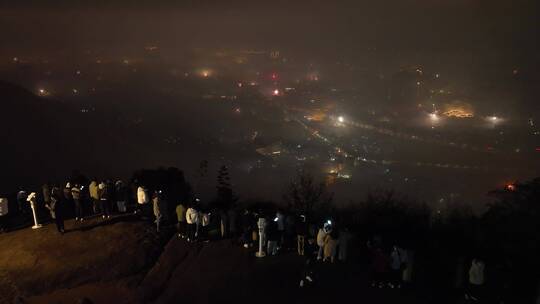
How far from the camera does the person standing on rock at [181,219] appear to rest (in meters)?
14.3

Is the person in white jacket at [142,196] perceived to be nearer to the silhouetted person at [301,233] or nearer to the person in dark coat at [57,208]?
the person in dark coat at [57,208]

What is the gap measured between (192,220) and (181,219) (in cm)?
72

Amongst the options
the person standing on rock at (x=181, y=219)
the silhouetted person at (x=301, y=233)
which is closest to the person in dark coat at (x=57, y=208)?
the person standing on rock at (x=181, y=219)

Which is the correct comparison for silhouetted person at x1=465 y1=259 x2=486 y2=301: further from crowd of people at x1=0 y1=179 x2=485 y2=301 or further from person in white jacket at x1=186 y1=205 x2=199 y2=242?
person in white jacket at x1=186 y1=205 x2=199 y2=242

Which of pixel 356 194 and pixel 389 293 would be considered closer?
pixel 389 293

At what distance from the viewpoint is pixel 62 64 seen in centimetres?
13400

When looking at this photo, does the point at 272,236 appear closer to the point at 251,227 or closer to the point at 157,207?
the point at 251,227

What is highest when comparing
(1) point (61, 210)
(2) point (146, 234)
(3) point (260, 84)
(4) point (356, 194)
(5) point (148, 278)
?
(3) point (260, 84)

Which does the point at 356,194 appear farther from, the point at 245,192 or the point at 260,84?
the point at 260,84

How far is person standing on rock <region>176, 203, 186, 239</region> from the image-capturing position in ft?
46.9

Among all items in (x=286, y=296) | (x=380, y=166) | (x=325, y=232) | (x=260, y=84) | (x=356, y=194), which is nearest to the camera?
(x=286, y=296)

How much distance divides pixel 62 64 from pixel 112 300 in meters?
143

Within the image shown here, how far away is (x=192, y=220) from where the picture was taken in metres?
14.0

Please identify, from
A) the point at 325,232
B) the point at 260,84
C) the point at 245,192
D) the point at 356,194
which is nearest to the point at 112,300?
the point at 325,232
